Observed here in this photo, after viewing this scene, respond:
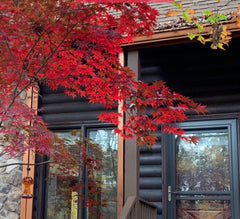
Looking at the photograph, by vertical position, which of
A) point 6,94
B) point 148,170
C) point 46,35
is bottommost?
point 148,170

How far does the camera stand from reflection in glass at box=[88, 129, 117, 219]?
240 inches

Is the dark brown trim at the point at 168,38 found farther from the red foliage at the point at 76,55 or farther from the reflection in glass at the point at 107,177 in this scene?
the reflection in glass at the point at 107,177

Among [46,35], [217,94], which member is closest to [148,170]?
[217,94]

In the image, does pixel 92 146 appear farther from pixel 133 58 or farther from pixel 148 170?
pixel 133 58

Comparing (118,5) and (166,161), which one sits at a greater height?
(118,5)

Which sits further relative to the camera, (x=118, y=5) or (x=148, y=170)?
(x=148, y=170)

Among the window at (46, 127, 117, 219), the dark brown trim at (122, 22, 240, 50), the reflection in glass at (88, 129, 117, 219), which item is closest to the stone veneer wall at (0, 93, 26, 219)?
the window at (46, 127, 117, 219)

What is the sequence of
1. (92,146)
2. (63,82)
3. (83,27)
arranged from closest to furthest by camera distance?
(83,27) < (63,82) < (92,146)

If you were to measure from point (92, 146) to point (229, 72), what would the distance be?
2161mm

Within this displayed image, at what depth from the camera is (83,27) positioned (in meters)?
4.12

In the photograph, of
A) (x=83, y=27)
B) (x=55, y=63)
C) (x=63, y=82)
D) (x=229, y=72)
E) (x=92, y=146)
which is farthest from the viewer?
(x=92, y=146)

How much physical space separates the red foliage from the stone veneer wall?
145 centimetres

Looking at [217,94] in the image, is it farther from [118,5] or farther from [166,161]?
[118,5]

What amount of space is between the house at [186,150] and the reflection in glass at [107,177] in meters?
0.01
